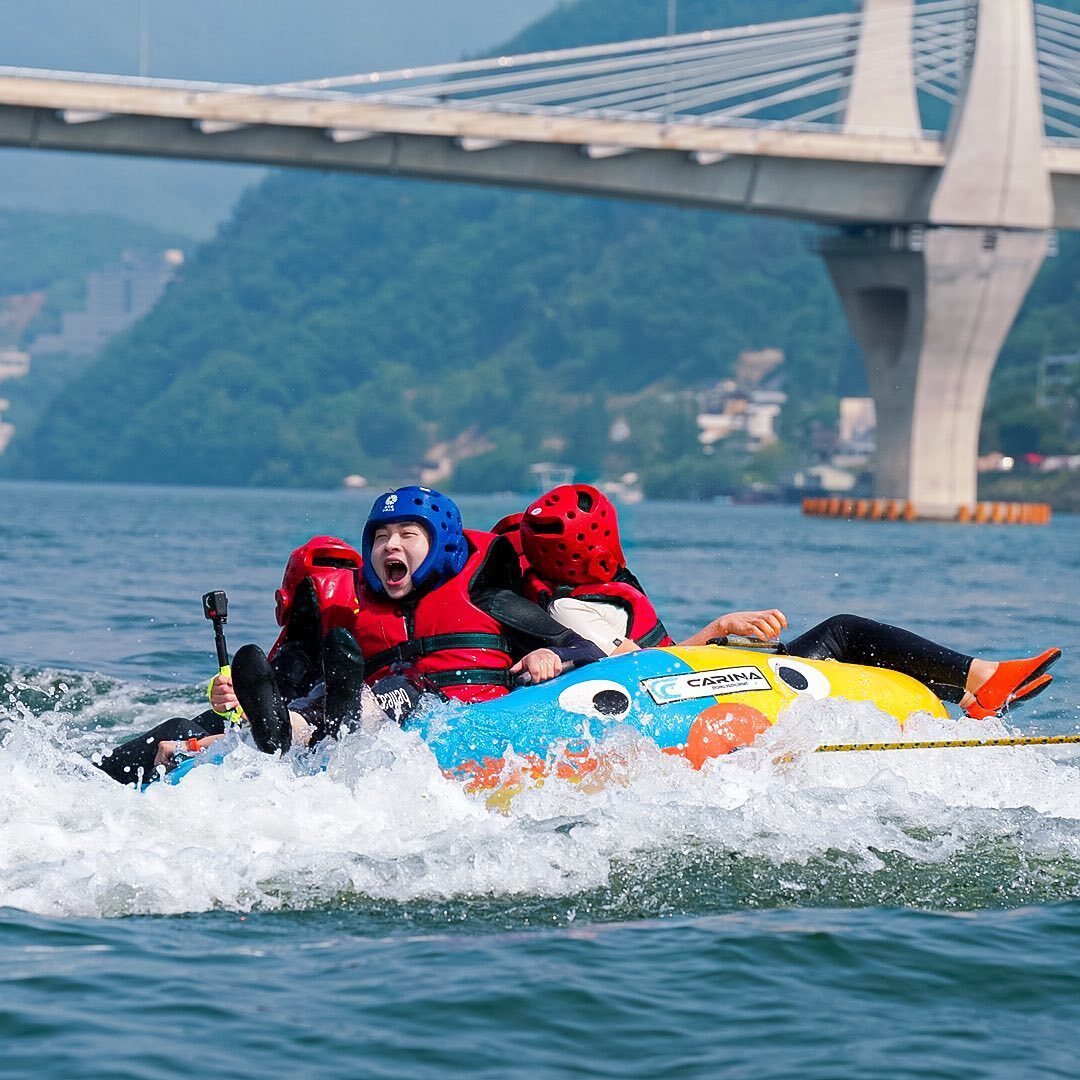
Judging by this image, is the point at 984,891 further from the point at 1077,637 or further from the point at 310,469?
the point at 310,469

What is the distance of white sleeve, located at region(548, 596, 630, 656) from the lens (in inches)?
291

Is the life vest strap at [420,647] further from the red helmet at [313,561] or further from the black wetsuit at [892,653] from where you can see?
the black wetsuit at [892,653]

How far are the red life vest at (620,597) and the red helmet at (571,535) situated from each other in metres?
0.04

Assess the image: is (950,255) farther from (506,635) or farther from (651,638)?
(506,635)

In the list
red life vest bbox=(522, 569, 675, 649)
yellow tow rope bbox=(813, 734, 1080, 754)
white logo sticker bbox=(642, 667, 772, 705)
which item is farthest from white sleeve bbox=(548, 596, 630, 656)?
yellow tow rope bbox=(813, 734, 1080, 754)

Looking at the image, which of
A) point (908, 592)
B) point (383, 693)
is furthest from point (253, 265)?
point (383, 693)

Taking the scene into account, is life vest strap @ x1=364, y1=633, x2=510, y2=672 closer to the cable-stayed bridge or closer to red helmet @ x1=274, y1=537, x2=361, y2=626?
red helmet @ x1=274, y1=537, x2=361, y2=626

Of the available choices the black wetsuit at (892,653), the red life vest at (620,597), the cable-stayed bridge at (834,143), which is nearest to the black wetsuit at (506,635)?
the red life vest at (620,597)

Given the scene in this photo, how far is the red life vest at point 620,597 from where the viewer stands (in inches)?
293

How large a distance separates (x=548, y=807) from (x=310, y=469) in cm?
8539

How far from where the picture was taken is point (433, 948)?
5.11 metres

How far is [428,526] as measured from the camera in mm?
6828

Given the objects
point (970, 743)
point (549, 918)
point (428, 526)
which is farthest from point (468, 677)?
point (970, 743)

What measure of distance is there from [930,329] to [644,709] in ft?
121
